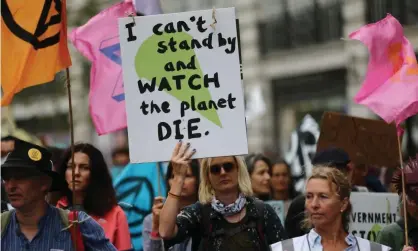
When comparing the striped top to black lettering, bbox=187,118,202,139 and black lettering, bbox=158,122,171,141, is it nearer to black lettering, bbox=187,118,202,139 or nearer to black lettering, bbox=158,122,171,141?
black lettering, bbox=158,122,171,141

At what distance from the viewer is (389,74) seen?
6523 millimetres

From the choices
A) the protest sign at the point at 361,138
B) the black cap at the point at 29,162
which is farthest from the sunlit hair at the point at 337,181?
the protest sign at the point at 361,138

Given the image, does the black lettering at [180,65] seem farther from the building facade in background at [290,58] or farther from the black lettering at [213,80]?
the building facade in background at [290,58]

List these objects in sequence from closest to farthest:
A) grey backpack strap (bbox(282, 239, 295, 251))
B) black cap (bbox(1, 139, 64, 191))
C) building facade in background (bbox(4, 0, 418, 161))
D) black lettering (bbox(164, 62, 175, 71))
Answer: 1. grey backpack strap (bbox(282, 239, 295, 251))
2. black cap (bbox(1, 139, 64, 191))
3. black lettering (bbox(164, 62, 175, 71))
4. building facade in background (bbox(4, 0, 418, 161))

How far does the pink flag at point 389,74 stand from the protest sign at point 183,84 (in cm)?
83

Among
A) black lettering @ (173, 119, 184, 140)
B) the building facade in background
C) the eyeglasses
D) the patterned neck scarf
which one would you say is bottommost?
the patterned neck scarf

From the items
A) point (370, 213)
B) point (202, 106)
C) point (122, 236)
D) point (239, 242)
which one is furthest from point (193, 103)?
point (370, 213)

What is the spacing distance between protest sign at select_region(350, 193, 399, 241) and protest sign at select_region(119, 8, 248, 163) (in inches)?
77.6

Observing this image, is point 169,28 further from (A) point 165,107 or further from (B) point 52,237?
(B) point 52,237

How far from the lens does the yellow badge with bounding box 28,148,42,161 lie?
5.80 metres

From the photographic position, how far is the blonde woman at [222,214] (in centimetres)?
591

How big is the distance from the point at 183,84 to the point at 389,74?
129 centimetres

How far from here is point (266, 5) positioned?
28.5 meters

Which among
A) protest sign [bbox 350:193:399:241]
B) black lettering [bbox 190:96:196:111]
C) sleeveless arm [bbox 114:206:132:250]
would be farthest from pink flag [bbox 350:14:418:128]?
sleeveless arm [bbox 114:206:132:250]
